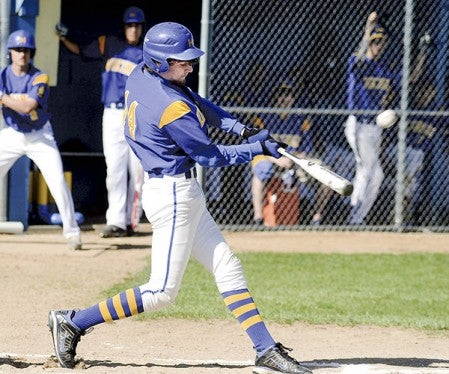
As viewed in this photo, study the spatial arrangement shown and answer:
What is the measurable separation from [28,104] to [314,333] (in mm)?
3881

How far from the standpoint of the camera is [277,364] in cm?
582

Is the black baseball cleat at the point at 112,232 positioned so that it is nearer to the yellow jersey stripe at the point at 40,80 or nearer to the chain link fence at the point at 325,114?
the chain link fence at the point at 325,114

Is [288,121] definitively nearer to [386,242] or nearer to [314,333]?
[386,242]

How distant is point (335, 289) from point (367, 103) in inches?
142

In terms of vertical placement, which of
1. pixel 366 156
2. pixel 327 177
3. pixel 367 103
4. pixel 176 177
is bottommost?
pixel 366 156

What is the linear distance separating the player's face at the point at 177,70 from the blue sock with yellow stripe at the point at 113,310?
111 centimetres

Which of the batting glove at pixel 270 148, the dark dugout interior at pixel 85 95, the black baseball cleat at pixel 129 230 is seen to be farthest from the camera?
the dark dugout interior at pixel 85 95

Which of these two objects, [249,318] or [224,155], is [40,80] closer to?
[224,155]

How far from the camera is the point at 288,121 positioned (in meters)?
12.2

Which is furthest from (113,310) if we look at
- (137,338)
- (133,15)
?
(133,15)

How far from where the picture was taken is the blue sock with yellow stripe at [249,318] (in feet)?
19.4

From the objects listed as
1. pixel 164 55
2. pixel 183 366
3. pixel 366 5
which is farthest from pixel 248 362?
pixel 366 5

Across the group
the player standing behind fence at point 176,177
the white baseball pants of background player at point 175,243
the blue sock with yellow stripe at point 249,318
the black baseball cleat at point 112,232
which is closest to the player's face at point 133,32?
the black baseball cleat at point 112,232

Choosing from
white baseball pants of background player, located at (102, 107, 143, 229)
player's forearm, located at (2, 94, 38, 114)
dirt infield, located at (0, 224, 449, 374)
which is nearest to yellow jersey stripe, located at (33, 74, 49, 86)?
player's forearm, located at (2, 94, 38, 114)
